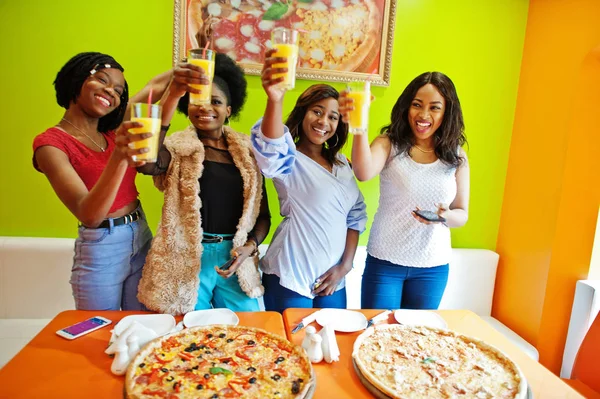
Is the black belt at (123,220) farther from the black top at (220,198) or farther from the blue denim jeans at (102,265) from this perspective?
the black top at (220,198)

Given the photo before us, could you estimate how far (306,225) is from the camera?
6.27 feet

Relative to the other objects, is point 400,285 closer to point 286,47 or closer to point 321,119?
point 321,119

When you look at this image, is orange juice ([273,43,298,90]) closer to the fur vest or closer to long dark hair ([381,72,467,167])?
the fur vest

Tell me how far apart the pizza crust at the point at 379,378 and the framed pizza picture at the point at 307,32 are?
1794mm

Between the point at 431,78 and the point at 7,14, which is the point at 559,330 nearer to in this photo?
the point at 431,78

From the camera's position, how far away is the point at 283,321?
1.62 m

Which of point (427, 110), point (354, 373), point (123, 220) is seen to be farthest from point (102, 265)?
point (427, 110)

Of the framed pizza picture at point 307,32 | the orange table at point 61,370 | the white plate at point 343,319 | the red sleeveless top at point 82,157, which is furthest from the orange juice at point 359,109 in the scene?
the framed pizza picture at point 307,32

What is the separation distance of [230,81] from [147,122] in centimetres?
86

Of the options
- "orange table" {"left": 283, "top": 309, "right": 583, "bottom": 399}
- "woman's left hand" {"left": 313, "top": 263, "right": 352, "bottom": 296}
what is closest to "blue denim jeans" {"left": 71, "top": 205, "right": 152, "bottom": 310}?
"orange table" {"left": 283, "top": 309, "right": 583, "bottom": 399}

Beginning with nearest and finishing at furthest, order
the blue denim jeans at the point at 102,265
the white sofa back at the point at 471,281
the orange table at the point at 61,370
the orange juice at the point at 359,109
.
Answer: the orange table at the point at 61,370 < the orange juice at the point at 359,109 < the blue denim jeans at the point at 102,265 < the white sofa back at the point at 471,281

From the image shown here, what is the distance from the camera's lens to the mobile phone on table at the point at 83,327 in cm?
137

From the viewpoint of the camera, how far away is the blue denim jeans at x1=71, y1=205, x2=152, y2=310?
1.67 metres

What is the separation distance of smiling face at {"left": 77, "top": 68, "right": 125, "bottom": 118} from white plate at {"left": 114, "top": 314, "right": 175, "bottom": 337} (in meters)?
0.86
